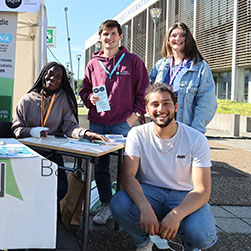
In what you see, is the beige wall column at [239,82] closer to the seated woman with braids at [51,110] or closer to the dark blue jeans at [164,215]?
the seated woman with braids at [51,110]

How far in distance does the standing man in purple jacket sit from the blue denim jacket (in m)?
0.41

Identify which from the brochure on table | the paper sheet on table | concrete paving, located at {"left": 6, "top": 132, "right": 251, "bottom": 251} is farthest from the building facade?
the brochure on table

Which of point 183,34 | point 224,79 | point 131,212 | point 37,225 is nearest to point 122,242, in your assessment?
point 131,212

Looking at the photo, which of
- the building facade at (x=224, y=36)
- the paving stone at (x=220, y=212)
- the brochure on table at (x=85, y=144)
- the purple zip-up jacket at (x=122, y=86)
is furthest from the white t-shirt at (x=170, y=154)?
the building facade at (x=224, y=36)

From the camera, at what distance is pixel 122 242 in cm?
305

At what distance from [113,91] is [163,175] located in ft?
3.58

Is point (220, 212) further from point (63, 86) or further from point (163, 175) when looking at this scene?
point (63, 86)

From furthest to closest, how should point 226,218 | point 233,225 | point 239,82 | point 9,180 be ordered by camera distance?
point 239,82, point 226,218, point 233,225, point 9,180

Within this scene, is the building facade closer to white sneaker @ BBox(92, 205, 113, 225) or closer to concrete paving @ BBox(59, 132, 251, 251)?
concrete paving @ BBox(59, 132, 251, 251)

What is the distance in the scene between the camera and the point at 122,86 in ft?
10.9

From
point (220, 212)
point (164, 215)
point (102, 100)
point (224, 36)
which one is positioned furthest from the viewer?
point (224, 36)

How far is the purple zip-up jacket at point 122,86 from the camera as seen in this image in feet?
10.9

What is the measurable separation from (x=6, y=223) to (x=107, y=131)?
161 centimetres

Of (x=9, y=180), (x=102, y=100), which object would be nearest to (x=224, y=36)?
(x=102, y=100)
